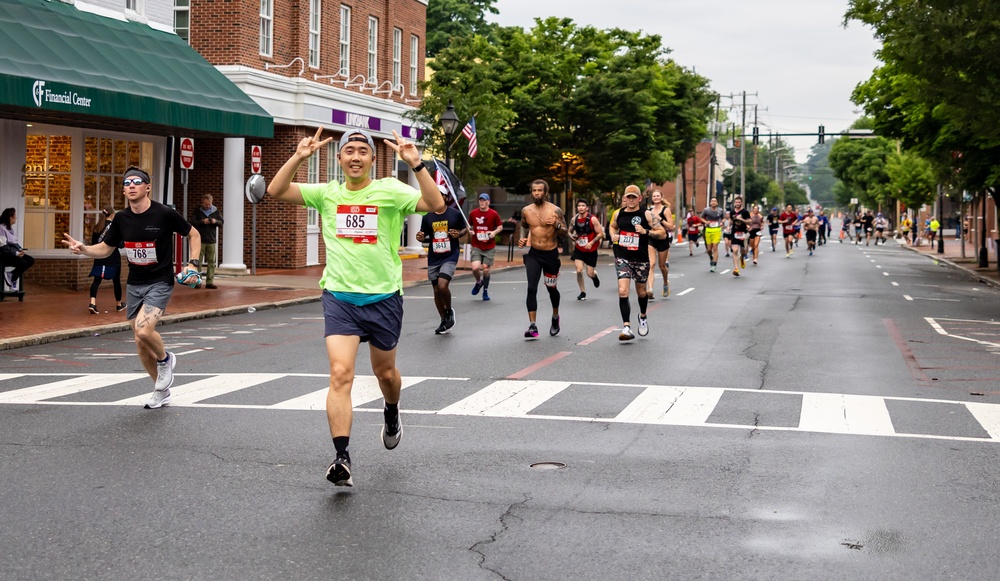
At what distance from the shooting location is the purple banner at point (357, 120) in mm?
32625

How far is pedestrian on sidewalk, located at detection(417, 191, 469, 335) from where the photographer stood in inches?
641

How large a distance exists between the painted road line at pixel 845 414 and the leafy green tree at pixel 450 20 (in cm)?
5956

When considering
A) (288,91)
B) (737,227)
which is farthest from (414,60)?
(737,227)

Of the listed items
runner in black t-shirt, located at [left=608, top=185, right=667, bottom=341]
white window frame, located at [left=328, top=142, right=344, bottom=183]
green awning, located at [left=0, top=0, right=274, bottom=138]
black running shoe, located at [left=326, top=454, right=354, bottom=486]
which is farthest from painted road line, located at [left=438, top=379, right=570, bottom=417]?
white window frame, located at [left=328, top=142, right=344, bottom=183]

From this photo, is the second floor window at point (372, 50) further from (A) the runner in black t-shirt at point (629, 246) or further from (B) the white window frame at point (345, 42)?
(A) the runner in black t-shirt at point (629, 246)

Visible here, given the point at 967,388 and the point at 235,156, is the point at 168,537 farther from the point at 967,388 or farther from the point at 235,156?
the point at 235,156

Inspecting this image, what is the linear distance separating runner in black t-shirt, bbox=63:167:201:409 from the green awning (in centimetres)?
896

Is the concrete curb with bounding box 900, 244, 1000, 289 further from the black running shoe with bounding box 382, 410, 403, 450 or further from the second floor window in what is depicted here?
the black running shoe with bounding box 382, 410, 403, 450

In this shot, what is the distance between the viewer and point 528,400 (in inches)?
410

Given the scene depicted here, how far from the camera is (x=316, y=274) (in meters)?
29.4

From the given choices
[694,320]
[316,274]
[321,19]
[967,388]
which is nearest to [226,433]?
[967,388]

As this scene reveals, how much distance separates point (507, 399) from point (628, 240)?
5.14 m

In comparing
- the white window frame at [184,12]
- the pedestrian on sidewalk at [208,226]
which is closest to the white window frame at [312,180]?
the white window frame at [184,12]

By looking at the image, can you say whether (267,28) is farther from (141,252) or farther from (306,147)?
(306,147)
